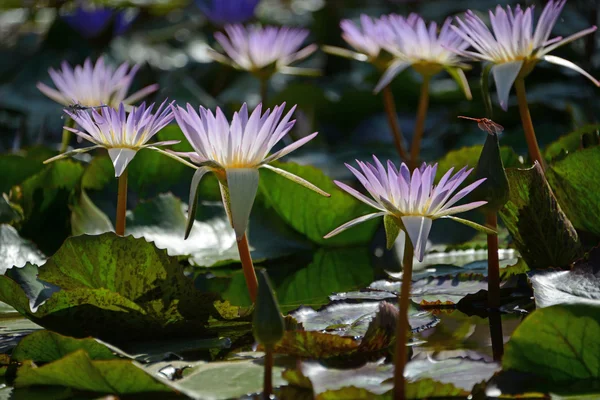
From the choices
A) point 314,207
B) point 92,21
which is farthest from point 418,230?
point 92,21

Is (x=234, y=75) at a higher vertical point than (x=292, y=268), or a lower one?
higher

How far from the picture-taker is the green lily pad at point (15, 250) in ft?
4.35

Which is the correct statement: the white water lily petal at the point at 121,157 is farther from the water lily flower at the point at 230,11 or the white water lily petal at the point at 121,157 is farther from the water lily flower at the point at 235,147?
the water lily flower at the point at 230,11

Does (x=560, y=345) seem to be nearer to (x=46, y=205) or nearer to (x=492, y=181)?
(x=492, y=181)

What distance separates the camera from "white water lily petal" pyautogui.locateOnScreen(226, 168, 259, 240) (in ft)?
2.83

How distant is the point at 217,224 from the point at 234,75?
1.59m

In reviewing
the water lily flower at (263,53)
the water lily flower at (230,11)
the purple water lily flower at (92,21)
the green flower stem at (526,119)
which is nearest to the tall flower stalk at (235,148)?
the green flower stem at (526,119)

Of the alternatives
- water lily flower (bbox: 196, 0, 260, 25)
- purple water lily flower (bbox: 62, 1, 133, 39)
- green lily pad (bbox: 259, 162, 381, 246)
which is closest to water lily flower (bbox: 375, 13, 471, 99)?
green lily pad (bbox: 259, 162, 381, 246)

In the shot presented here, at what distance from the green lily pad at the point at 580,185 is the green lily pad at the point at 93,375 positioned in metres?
0.67

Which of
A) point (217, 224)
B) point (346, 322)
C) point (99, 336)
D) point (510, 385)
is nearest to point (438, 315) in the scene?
point (346, 322)

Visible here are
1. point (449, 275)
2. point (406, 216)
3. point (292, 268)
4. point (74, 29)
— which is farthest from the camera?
point (74, 29)

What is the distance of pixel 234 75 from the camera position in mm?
3059

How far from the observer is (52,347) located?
0.89 meters

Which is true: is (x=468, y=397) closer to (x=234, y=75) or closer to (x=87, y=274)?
(x=87, y=274)
